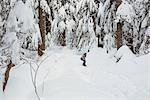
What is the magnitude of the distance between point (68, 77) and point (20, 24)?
10.8 feet

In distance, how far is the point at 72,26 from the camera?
24.6m

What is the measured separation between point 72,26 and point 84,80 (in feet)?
38.1

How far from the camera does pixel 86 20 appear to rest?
2381 cm

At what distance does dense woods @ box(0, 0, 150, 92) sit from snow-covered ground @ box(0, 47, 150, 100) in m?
0.85

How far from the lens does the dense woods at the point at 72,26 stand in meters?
11.4

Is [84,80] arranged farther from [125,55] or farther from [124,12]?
[124,12]

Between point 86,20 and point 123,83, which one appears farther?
point 86,20

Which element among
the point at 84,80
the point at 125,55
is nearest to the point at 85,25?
the point at 125,55

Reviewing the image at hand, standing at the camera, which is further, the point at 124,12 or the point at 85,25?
the point at 85,25

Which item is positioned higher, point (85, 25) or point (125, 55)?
point (85, 25)

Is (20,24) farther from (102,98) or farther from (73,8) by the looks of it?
(73,8)

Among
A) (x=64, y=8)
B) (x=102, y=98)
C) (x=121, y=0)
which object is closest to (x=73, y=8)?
(x=64, y=8)

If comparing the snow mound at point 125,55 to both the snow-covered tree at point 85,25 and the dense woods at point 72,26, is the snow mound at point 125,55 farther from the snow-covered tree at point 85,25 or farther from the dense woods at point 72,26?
the snow-covered tree at point 85,25

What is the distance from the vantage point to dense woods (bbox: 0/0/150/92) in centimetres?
1143
